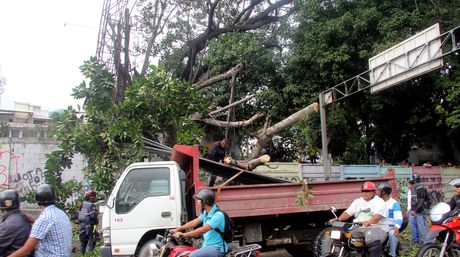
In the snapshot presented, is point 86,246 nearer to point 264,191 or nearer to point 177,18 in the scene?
point 264,191

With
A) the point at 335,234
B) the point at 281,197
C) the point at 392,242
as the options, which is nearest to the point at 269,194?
the point at 281,197

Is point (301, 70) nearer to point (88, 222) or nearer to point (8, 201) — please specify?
point (88, 222)

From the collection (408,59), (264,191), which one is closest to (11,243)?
(264,191)

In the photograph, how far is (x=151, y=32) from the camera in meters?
20.4

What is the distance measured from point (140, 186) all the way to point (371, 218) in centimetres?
364

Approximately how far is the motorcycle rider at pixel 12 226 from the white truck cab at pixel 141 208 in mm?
3156

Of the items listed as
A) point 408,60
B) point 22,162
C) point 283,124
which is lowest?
point 22,162

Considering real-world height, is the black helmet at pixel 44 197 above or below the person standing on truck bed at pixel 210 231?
above

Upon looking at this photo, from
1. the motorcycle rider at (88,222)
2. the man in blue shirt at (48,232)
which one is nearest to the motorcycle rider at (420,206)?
the motorcycle rider at (88,222)

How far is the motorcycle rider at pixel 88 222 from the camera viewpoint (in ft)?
30.6

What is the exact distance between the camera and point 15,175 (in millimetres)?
15602

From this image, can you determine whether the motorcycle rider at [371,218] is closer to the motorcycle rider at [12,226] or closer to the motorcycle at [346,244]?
the motorcycle at [346,244]

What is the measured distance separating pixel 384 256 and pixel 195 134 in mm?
5511

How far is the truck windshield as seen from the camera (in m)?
7.01
